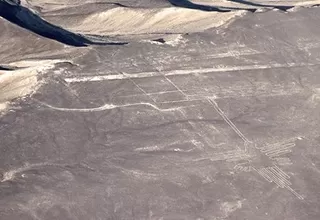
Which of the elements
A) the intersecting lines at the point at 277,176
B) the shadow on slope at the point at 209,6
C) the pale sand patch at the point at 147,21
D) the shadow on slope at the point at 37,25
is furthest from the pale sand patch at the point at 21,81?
the shadow on slope at the point at 209,6

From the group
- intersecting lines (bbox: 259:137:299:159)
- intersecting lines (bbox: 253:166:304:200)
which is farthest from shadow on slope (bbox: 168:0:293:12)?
intersecting lines (bbox: 253:166:304:200)

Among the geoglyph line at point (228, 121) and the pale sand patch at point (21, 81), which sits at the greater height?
the pale sand patch at point (21, 81)

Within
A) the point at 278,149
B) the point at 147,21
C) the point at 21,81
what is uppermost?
the point at 147,21

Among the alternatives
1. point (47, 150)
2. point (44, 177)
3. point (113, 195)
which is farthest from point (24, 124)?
point (113, 195)

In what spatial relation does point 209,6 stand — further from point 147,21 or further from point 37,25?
point 37,25

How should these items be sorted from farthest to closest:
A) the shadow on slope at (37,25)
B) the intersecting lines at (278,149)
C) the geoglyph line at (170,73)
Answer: the shadow on slope at (37,25)
the geoglyph line at (170,73)
the intersecting lines at (278,149)

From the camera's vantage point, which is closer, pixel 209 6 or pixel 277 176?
pixel 277 176

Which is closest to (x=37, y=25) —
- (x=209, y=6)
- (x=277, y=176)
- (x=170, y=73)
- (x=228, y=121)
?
(x=170, y=73)

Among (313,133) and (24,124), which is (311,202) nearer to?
(313,133)

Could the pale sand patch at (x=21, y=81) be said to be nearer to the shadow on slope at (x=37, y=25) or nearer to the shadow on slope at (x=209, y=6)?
the shadow on slope at (x=37, y=25)
